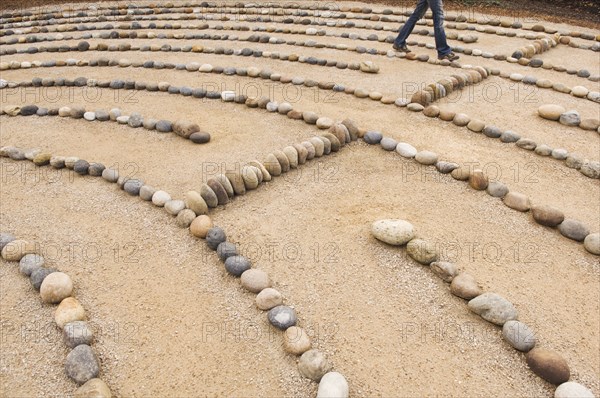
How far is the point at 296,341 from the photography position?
269 centimetres

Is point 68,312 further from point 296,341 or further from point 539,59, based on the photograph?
point 539,59

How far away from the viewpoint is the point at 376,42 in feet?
28.3

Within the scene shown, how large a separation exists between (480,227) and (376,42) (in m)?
5.78

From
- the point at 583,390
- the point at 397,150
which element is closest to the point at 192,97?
the point at 397,150

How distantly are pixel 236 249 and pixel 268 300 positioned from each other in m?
0.59

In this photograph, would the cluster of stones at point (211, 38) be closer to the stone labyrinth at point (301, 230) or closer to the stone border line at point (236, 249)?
the stone labyrinth at point (301, 230)

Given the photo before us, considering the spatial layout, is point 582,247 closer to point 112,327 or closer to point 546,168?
point 546,168

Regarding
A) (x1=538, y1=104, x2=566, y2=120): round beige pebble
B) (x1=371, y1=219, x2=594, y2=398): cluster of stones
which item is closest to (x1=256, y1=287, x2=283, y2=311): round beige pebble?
(x1=371, y1=219, x2=594, y2=398): cluster of stones

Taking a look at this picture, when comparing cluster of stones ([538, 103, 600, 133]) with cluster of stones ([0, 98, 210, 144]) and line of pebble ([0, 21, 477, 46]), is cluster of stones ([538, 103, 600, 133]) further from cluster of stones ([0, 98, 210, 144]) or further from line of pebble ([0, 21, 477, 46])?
cluster of stones ([0, 98, 210, 144])

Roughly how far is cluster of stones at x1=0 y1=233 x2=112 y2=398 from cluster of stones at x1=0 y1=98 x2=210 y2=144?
6.64 ft

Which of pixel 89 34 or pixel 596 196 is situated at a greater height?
pixel 89 34

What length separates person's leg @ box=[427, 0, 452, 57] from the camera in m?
7.23

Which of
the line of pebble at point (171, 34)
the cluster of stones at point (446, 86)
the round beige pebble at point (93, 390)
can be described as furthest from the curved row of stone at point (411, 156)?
the line of pebble at point (171, 34)

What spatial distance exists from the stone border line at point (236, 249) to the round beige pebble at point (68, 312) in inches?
21.8
